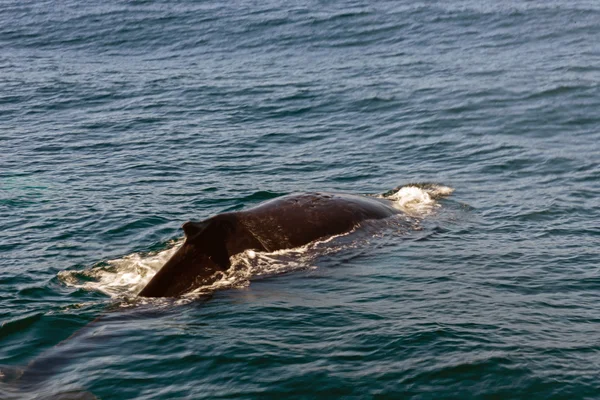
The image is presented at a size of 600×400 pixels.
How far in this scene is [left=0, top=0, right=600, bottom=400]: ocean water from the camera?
952 cm

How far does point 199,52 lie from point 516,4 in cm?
1174

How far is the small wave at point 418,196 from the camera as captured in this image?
15.0 metres

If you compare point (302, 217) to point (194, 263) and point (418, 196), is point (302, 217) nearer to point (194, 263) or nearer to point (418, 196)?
point (194, 263)

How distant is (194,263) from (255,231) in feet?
3.33

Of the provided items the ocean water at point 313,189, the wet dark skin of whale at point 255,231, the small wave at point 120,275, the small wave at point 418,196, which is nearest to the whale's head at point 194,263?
the wet dark skin of whale at point 255,231

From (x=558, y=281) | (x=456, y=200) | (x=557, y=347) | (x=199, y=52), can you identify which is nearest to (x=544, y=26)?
(x=199, y=52)

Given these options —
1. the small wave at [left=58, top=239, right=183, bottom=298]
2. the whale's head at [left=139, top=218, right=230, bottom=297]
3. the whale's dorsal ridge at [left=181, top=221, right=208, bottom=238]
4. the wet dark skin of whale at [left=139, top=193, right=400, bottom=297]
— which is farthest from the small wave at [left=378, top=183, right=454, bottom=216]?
the whale's dorsal ridge at [left=181, top=221, right=208, bottom=238]

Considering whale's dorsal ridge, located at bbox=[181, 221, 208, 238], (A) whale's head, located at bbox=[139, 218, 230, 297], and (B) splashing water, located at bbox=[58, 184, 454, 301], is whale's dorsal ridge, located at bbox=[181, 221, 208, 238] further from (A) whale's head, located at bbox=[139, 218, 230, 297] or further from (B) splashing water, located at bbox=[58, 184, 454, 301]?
(B) splashing water, located at bbox=[58, 184, 454, 301]

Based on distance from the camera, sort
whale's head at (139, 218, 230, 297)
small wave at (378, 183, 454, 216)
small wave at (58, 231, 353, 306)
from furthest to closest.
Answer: small wave at (378, 183, 454, 216) → small wave at (58, 231, 353, 306) → whale's head at (139, 218, 230, 297)

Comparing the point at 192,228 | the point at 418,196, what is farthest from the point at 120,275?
the point at 418,196

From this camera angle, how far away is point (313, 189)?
17.3 m

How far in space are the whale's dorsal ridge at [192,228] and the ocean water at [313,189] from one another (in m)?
0.70

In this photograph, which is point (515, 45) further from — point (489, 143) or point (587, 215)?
point (587, 215)

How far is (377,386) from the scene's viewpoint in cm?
893
